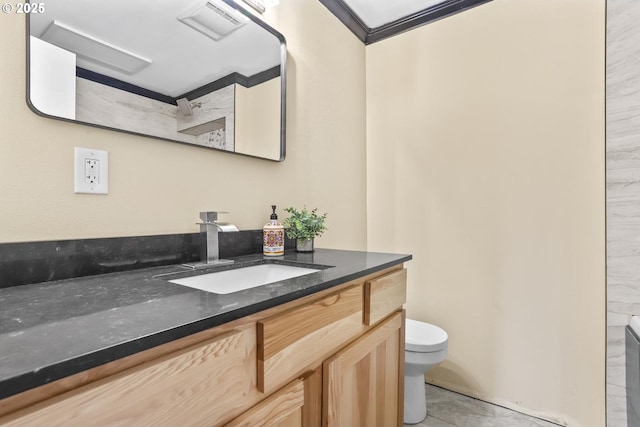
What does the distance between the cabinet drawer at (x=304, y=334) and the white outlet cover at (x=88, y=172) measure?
0.65 meters

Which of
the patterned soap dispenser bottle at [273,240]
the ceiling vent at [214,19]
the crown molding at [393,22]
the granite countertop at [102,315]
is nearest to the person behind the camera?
the granite countertop at [102,315]

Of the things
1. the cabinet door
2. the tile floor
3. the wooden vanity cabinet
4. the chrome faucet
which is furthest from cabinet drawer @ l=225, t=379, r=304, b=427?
the tile floor

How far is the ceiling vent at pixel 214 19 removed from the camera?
117 centimetres

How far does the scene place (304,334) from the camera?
769mm

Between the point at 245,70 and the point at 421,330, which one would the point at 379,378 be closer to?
the point at 421,330

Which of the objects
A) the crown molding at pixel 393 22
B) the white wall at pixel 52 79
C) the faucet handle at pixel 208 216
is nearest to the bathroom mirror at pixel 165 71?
the white wall at pixel 52 79

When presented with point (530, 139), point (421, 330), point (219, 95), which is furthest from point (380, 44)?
point (421, 330)

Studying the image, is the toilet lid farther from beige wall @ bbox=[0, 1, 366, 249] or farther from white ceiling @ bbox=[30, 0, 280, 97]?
white ceiling @ bbox=[30, 0, 280, 97]

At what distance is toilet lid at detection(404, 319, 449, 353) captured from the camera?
60.1 inches

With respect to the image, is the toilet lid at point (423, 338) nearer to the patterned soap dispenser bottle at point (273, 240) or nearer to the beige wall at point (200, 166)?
the beige wall at point (200, 166)

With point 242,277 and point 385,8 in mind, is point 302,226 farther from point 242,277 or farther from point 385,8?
point 385,8

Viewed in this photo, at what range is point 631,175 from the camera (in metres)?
1.38

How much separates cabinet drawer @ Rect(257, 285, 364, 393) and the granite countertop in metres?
0.05

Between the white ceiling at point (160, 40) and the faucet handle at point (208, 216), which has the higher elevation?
the white ceiling at point (160, 40)
